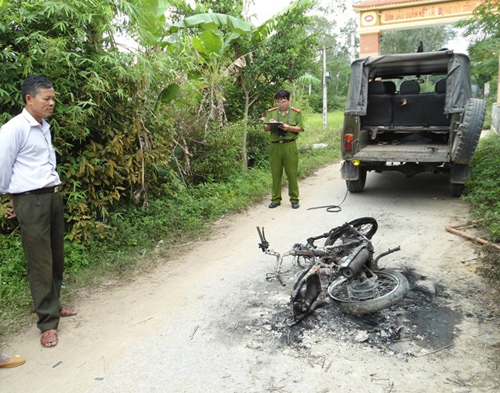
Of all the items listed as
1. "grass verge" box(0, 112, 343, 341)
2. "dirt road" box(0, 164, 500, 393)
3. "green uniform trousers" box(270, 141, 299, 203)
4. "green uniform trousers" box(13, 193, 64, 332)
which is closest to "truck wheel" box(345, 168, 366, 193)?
"green uniform trousers" box(270, 141, 299, 203)

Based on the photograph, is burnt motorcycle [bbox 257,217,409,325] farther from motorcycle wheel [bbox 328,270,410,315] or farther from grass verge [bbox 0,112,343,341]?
grass verge [bbox 0,112,343,341]

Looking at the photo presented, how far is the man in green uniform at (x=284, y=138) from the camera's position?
641 centimetres

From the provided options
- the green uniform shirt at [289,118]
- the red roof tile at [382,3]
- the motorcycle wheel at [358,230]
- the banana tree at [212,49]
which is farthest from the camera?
the red roof tile at [382,3]

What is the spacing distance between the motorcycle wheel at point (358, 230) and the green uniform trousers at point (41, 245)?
238 centimetres

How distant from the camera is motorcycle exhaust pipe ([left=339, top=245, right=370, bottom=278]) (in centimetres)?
320

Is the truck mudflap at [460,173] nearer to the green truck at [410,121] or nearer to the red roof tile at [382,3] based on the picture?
the green truck at [410,121]

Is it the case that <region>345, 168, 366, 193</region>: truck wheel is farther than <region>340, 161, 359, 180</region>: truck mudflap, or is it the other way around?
<region>345, 168, 366, 193</region>: truck wheel

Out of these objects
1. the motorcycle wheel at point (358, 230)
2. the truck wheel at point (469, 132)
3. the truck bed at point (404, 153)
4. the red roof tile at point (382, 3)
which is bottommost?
the motorcycle wheel at point (358, 230)

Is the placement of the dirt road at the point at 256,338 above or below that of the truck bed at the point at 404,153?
below

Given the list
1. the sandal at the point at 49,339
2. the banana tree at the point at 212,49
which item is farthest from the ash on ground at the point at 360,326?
the banana tree at the point at 212,49

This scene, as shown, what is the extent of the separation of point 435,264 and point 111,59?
3961 millimetres

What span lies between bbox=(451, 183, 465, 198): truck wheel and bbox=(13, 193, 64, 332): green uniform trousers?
18.8ft

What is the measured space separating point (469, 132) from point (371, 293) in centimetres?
364

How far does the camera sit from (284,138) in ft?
21.5
